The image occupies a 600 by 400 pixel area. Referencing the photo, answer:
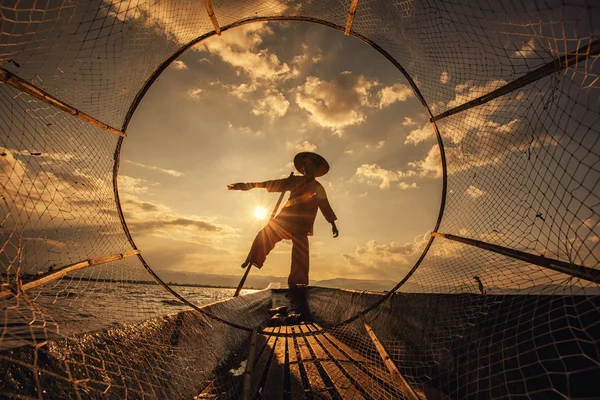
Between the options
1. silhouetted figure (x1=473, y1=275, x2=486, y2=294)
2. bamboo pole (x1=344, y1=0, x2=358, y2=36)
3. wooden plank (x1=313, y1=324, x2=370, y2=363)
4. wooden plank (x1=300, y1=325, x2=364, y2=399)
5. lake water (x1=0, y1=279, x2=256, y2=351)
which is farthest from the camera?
bamboo pole (x1=344, y1=0, x2=358, y2=36)

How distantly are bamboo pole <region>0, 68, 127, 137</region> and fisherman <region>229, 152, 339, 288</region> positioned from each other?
3.03 metres

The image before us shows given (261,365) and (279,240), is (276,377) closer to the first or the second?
(261,365)

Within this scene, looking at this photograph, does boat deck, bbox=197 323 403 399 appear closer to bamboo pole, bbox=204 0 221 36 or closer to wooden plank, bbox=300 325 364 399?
wooden plank, bbox=300 325 364 399

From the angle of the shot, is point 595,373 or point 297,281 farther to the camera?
point 297,281

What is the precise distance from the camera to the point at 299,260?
7176 mm

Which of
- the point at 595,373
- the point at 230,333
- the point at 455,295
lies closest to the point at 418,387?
the point at 455,295

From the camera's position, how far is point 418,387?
111 inches

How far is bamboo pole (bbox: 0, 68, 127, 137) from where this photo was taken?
6.62 feet

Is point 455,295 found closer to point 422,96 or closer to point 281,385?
point 281,385

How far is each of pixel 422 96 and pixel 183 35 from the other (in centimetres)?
479

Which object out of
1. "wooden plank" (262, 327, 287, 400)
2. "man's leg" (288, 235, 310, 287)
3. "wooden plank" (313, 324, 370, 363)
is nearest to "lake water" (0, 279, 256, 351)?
"wooden plank" (262, 327, 287, 400)

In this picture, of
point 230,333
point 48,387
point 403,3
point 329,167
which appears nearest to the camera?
point 48,387

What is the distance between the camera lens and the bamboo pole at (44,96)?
2.02 m

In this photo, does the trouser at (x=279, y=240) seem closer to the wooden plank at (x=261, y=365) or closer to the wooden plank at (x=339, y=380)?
the wooden plank at (x=261, y=365)
